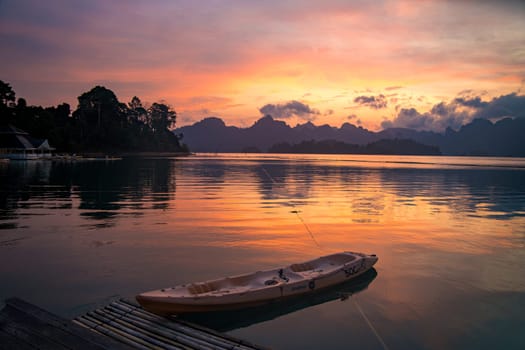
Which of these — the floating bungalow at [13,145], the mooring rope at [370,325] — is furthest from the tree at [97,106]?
the mooring rope at [370,325]

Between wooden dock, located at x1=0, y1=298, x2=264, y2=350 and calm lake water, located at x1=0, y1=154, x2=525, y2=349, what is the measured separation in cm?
136

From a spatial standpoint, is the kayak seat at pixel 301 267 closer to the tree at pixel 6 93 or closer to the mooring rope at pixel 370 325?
the mooring rope at pixel 370 325

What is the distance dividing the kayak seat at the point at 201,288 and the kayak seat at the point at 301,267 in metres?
2.70

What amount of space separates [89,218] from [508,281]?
19.6m

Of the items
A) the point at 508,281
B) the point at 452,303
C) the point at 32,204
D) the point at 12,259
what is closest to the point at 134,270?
the point at 12,259

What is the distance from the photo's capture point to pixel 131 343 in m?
7.68

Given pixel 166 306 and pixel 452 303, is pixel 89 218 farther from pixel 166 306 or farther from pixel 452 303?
pixel 452 303

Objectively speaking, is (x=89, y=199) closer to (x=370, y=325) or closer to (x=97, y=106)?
(x=370, y=325)

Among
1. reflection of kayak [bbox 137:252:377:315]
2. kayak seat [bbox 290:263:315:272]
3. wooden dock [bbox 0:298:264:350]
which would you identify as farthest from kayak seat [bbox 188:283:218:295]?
kayak seat [bbox 290:263:315:272]

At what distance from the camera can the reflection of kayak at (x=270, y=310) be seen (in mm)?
9625

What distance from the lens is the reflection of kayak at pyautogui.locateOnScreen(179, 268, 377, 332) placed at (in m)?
9.62

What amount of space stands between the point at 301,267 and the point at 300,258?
304cm

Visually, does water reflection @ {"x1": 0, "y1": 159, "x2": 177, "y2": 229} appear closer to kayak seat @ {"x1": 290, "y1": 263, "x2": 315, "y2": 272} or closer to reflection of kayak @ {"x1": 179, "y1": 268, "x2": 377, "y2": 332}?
kayak seat @ {"x1": 290, "y1": 263, "x2": 315, "y2": 272}

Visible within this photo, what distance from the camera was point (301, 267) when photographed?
40.1ft
